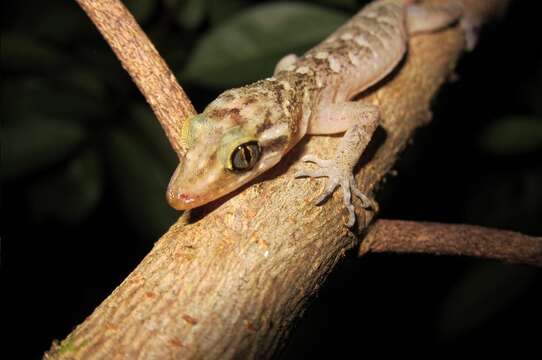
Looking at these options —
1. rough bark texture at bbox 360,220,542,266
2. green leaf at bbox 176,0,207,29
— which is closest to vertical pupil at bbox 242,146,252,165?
rough bark texture at bbox 360,220,542,266

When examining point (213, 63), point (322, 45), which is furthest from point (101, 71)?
point (322, 45)

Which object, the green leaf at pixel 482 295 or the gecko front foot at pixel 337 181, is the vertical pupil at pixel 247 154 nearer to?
the gecko front foot at pixel 337 181

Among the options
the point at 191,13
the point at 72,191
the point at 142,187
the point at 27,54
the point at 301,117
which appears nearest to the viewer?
the point at 301,117

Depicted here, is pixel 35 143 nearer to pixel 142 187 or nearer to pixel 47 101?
pixel 47 101

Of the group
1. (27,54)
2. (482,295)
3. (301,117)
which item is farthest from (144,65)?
(482,295)

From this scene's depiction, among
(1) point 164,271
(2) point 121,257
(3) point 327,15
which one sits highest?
(3) point 327,15

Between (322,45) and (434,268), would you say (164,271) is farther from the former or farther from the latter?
(434,268)

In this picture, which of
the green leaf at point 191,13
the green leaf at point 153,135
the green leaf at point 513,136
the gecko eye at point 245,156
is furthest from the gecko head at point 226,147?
the green leaf at point 513,136

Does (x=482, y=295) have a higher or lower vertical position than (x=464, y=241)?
lower
